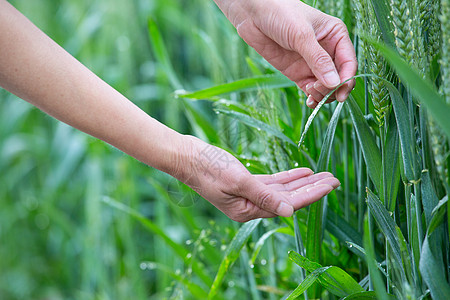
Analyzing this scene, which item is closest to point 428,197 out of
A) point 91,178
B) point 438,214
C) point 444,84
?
point 438,214

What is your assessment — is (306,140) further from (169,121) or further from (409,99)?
(169,121)

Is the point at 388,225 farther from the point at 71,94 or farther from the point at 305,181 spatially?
the point at 71,94

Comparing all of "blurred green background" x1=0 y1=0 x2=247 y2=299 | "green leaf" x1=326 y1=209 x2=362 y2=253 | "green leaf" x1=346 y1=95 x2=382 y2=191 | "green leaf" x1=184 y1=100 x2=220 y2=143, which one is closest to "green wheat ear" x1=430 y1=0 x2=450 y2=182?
"green leaf" x1=346 y1=95 x2=382 y2=191

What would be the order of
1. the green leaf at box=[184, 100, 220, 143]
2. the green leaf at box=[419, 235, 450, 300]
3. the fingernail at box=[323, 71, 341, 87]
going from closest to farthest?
1. the green leaf at box=[419, 235, 450, 300]
2. the fingernail at box=[323, 71, 341, 87]
3. the green leaf at box=[184, 100, 220, 143]

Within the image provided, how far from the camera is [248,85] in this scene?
0.73 meters

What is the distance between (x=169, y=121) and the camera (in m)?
1.39

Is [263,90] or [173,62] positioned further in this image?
[173,62]

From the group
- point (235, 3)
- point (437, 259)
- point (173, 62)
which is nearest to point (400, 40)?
point (437, 259)

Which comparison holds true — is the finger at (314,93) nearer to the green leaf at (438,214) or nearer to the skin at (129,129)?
the skin at (129,129)

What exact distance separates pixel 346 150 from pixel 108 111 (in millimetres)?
311

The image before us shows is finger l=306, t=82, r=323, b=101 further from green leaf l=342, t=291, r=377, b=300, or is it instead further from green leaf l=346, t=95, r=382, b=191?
green leaf l=342, t=291, r=377, b=300

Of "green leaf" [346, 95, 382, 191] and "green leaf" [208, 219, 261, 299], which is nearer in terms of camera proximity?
"green leaf" [346, 95, 382, 191]

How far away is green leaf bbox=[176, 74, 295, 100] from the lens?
2.31 feet

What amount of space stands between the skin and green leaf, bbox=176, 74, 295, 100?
74mm
